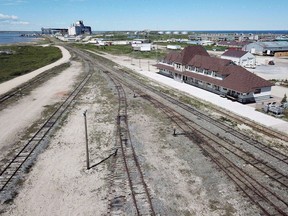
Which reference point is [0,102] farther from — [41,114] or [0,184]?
[0,184]

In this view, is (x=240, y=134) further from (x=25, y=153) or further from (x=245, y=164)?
(x=25, y=153)

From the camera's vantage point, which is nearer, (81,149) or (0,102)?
(81,149)

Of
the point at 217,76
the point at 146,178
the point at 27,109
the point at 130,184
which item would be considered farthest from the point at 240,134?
the point at 27,109

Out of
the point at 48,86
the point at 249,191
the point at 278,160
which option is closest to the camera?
the point at 249,191

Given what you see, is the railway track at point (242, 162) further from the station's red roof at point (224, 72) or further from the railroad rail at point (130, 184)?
the station's red roof at point (224, 72)

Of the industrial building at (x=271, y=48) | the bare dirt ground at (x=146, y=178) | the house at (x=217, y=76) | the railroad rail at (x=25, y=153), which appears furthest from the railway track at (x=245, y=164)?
the industrial building at (x=271, y=48)

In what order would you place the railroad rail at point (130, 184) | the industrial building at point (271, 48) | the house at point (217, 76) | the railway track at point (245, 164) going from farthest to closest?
the industrial building at point (271, 48) → the house at point (217, 76) → the railway track at point (245, 164) → the railroad rail at point (130, 184)

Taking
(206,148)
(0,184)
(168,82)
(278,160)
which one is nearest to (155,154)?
(206,148)
